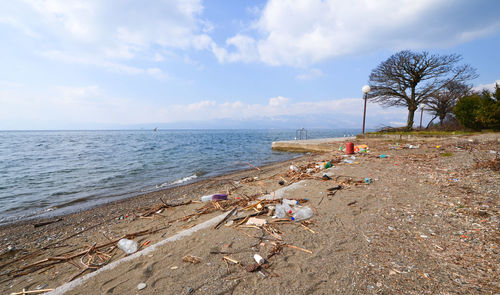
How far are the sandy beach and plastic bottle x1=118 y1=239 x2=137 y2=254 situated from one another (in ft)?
0.29

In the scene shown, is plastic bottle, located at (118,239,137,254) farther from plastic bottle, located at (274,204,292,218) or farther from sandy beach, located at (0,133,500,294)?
plastic bottle, located at (274,204,292,218)

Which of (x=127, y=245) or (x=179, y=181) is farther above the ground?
(x=127, y=245)

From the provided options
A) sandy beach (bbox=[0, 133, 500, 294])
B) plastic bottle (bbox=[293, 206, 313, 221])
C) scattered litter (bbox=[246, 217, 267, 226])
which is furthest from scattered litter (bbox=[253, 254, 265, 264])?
plastic bottle (bbox=[293, 206, 313, 221])

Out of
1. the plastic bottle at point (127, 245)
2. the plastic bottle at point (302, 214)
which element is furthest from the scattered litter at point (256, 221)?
the plastic bottle at point (127, 245)

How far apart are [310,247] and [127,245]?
277 centimetres

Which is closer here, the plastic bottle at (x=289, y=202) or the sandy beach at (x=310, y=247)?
the sandy beach at (x=310, y=247)

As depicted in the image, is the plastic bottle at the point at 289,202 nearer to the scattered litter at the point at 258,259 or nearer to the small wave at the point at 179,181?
the scattered litter at the point at 258,259

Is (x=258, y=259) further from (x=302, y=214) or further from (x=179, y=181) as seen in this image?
(x=179, y=181)

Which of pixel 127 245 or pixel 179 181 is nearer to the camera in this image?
pixel 127 245

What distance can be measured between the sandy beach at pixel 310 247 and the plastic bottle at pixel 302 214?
13 centimetres

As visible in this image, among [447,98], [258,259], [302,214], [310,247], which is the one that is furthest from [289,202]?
[447,98]

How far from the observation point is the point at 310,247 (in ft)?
8.00

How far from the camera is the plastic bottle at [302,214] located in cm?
318

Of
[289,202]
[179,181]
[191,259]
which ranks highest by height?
[289,202]
